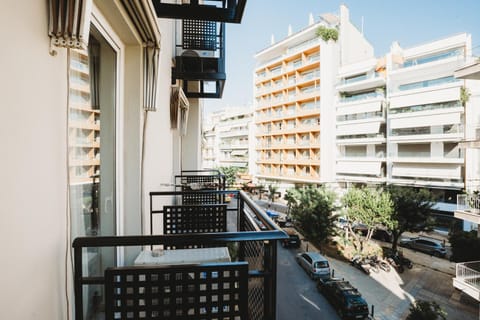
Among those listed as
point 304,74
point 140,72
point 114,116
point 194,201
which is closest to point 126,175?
point 114,116

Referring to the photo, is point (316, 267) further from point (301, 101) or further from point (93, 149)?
point (301, 101)

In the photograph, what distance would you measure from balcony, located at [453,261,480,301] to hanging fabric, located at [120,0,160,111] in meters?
7.71

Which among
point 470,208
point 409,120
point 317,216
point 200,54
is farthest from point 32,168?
point 409,120

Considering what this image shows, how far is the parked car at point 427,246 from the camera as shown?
10.2 m

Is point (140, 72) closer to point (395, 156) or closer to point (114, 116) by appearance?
point (114, 116)

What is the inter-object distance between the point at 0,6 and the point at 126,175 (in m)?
1.20

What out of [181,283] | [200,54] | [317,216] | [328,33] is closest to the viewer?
[181,283]

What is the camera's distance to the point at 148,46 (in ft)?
5.62

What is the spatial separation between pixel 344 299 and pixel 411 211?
5567mm

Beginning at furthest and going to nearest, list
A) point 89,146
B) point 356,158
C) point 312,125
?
point 312,125, point 356,158, point 89,146

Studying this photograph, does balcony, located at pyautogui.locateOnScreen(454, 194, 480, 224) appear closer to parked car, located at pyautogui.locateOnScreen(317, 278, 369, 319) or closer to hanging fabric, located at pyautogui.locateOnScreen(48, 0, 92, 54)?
parked car, located at pyautogui.locateOnScreen(317, 278, 369, 319)

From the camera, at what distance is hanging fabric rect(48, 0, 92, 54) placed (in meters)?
0.74

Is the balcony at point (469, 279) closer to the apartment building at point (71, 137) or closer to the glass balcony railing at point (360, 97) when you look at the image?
the apartment building at point (71, 137)

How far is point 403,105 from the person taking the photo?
1374cm
